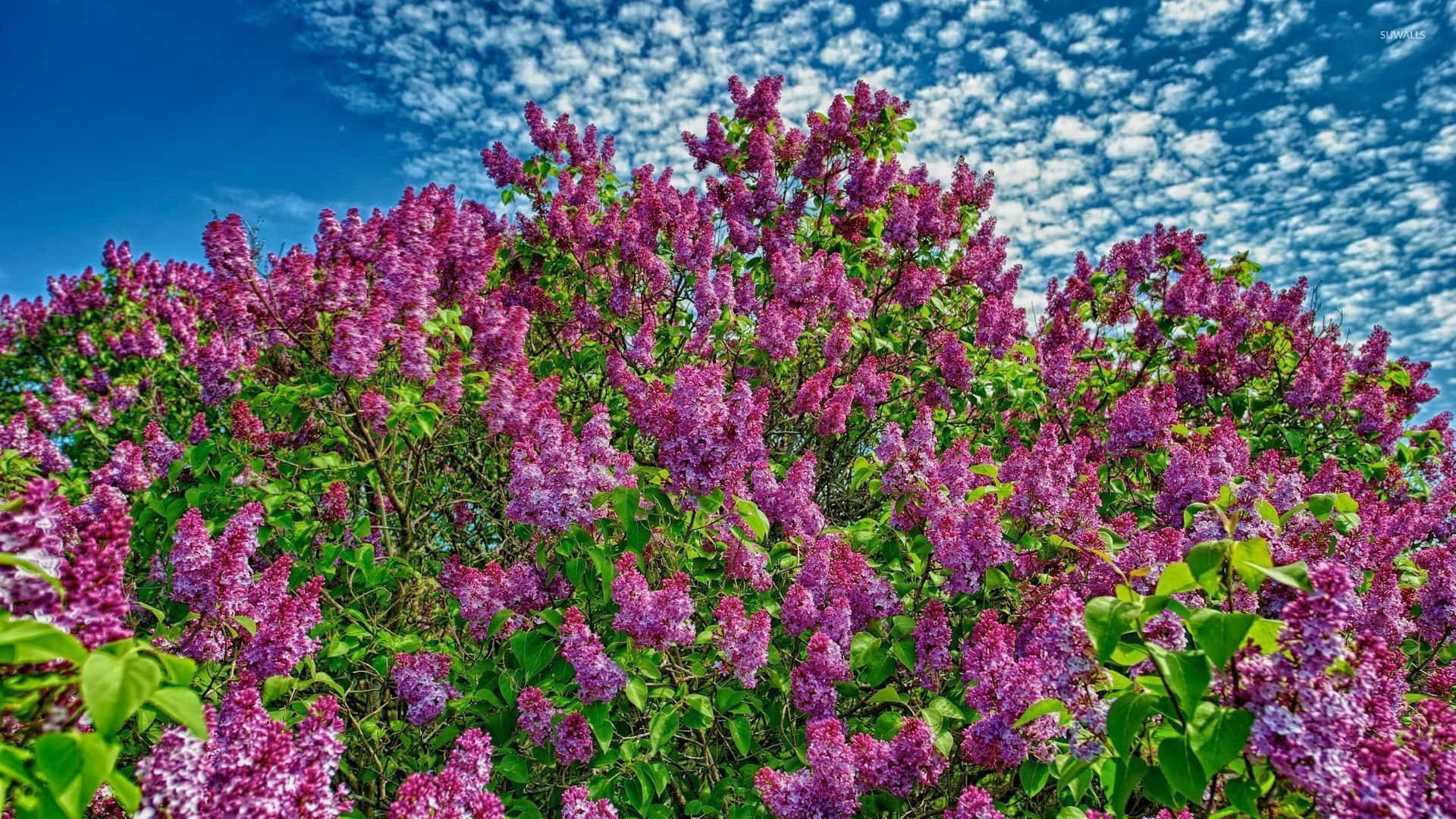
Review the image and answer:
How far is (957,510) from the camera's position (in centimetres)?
368

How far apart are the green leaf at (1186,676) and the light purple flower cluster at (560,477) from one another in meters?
2.27

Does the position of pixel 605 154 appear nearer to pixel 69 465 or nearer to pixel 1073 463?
pixel 69 465

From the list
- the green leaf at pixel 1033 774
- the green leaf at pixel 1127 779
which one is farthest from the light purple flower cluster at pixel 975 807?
the green leaf at pixel 1127 779

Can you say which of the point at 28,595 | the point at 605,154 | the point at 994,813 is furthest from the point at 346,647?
the point at 605,154

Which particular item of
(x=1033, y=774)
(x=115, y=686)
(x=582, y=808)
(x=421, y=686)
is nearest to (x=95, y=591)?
(x=115, y=686)

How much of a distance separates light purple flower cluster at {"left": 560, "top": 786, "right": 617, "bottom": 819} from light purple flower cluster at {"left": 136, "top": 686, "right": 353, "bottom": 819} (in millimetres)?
772

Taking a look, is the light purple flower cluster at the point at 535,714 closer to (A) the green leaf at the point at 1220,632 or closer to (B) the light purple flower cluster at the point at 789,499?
(B) the light purple flower cluster at the point at 789,499

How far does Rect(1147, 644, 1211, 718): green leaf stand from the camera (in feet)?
5.05

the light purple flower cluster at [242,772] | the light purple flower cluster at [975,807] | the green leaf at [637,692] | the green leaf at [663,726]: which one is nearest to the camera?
the light purple flower cluster at [242,772]

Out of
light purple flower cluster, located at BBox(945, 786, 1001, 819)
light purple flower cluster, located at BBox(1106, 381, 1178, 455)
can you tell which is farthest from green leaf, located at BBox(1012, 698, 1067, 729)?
light purple flower cluster, located at BBox(1106, 381, 1178, 455)

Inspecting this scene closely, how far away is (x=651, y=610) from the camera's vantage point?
9.86 feet

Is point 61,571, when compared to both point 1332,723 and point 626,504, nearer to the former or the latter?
point 626,504

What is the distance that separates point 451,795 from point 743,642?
1.33 m

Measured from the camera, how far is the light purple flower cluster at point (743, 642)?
3.07 meters
